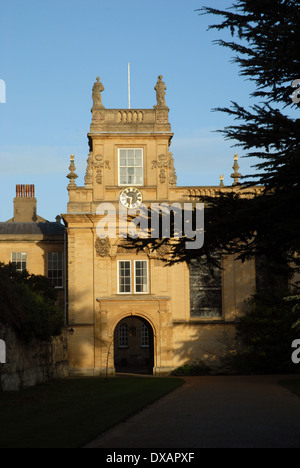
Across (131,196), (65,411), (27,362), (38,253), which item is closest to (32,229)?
(38,253)

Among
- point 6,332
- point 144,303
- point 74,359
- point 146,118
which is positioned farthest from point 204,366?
point 6,332

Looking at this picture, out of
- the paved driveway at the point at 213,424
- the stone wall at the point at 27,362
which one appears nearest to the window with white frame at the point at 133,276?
the stone wall at the point at 27,362

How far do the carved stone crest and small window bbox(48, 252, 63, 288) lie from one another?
4.28 metres

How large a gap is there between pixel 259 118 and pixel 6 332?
1266cm

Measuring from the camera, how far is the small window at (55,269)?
39969 mm

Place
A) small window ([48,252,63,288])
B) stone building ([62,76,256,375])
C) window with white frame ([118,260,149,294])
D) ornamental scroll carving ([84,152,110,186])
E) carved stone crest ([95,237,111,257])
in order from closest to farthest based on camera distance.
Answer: stone building ([62,76,256,375]) < carved stone crest ([95,237,111,257]) < window with white frame ([118,260,149,294]) < ornamental scroll carving ([84,152,110,186]) < small window ([48,252,63,288])

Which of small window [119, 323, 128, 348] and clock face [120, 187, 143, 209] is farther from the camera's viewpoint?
small window [119, 323, 128, 348]

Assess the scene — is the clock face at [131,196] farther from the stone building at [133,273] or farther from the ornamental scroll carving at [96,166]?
the ornamental scroll carving at [96,166]

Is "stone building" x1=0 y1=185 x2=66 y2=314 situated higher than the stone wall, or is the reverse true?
"stone building" x1=0 y1=185 x2=66 y2=314

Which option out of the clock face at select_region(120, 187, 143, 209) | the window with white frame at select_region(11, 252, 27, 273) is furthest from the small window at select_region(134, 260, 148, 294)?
the window with white frame at select_region(11, 252, 27, 273)

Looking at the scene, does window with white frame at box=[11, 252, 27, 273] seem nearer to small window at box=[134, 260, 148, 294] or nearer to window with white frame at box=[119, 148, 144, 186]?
small window at box=[134, 260, 148, 294]

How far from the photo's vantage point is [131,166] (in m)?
37.7

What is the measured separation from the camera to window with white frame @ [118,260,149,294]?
3700cm

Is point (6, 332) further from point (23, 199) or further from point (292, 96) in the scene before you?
point (23, 199)
